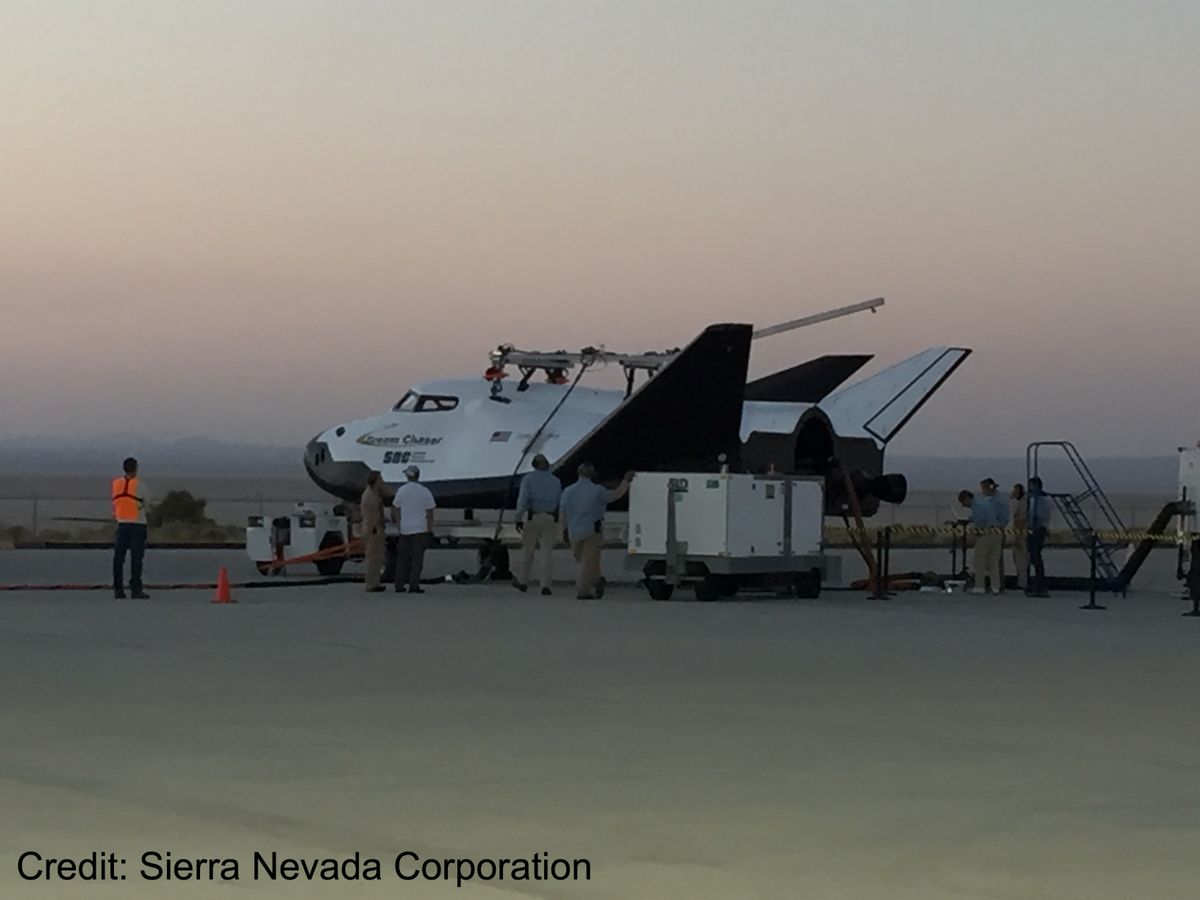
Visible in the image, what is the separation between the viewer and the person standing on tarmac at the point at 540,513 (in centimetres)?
2922

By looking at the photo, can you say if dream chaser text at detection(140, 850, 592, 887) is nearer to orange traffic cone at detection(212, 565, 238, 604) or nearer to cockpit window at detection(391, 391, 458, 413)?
orange traffic cone at detection(212, 565, 238, 604)

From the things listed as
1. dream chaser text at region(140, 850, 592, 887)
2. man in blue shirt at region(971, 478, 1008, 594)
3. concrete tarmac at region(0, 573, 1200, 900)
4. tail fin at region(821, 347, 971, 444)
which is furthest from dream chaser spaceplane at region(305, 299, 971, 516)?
dream chaser text at region(140, 850, 592, 887)

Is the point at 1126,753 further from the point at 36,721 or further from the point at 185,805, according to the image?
the point at 36,721

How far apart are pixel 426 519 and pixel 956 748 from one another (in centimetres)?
1741

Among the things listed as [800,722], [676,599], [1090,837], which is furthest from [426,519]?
[1090,837]

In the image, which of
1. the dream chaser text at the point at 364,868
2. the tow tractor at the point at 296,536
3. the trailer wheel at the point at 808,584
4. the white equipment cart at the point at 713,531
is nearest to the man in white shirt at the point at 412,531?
the white equipment cart at the point at 713,531

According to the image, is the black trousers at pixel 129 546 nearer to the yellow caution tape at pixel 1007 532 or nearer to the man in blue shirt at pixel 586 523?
the man in blue shirt at pixel 586 523

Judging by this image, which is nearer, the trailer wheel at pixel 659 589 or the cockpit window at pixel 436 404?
the trailer wheel at pixel 659 589

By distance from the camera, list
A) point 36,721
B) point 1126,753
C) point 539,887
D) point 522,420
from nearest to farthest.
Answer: point 539,887 → point 1126,753 → point 36,721 → point 522,420

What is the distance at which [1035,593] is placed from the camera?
104 feet

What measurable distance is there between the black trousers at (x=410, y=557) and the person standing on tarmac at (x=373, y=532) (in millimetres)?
279

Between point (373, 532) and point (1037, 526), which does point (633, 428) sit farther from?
point (1037, 526)

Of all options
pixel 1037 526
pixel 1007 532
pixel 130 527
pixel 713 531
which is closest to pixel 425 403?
pixel 713 531

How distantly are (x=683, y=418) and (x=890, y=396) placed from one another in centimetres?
669
